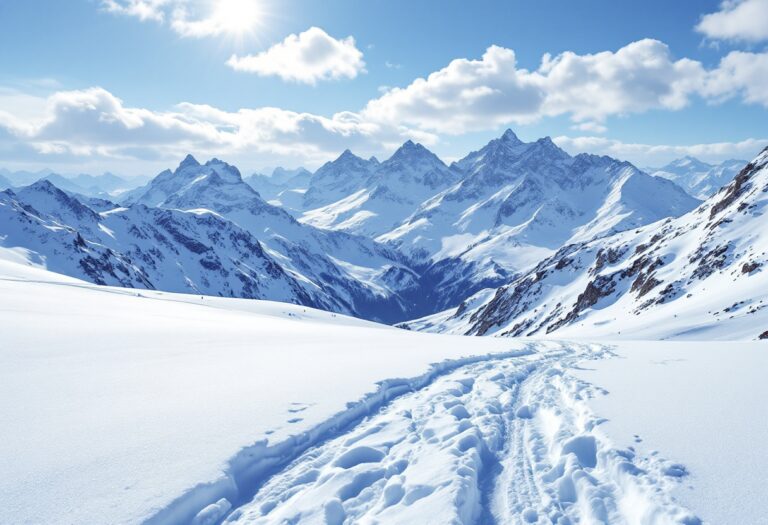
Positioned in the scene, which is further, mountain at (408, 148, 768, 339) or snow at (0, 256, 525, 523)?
mountain at (408, 148, 768, 339)

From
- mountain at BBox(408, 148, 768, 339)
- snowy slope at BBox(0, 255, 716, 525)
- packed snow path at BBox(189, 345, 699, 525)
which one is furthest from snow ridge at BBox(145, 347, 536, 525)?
mountain at BBox(408, 148, 768, 339)

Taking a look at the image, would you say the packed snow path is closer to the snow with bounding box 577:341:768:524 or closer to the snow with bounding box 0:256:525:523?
the snow with bounding box 577:341:768:524

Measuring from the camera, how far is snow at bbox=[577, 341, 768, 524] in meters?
6.26

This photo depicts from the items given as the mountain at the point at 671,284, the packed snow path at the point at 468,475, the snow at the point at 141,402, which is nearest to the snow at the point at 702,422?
the packed snow path at the point at 468,475

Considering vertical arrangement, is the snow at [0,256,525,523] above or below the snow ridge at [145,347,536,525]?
above

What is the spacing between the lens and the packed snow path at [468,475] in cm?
651

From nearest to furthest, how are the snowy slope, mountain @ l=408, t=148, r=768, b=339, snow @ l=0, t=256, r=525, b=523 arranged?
1. snow @ l=0, t=256, r=525, b=523
2. the snowy slope
3. mountain @ l=408, t=148, r=768, b=339

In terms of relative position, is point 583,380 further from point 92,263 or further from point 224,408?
point 92,263

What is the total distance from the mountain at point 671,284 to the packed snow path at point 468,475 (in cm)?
3748

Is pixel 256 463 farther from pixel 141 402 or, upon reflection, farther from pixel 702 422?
pixel 702 422

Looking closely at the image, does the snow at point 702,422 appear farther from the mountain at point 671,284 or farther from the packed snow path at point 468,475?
the mountain at point 671,284

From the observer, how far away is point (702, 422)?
888 centimetres

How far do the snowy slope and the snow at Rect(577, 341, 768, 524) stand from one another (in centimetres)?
36

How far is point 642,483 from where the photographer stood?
679 cm
